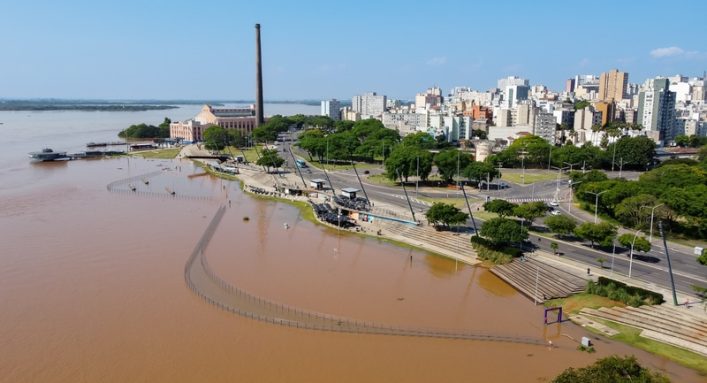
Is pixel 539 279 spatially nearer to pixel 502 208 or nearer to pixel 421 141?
pixel 502 208

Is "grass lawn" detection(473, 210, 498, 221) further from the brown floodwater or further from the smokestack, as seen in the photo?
the smokestack

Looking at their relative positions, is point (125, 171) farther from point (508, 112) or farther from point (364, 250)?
point (508, 112)

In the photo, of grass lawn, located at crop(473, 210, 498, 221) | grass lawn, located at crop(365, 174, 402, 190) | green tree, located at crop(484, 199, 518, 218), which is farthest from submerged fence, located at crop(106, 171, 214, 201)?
green tree, located at crop(484, 199, 518, 218)

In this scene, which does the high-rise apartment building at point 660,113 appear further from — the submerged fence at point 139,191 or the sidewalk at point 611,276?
the submerged fence at point 139,191

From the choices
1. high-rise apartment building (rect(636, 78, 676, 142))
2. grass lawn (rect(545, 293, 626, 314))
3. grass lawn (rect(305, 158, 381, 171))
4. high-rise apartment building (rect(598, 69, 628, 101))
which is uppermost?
high-rise apartment building (rect(598, 69, 628, 101))

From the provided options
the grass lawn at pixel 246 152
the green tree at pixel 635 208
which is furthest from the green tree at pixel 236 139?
the green tree at pixel 635 208

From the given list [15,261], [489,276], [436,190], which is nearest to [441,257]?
[489,276]

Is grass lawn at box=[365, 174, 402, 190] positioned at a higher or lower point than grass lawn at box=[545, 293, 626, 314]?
higher
